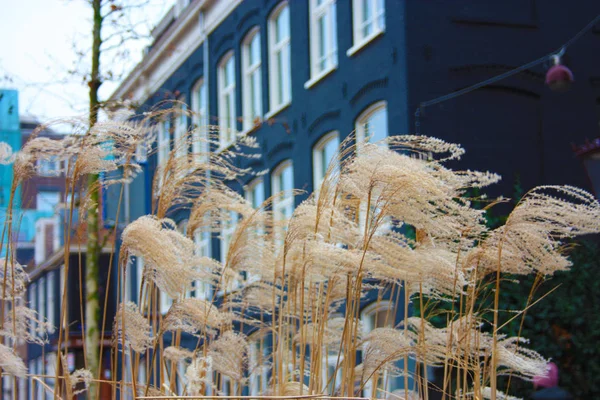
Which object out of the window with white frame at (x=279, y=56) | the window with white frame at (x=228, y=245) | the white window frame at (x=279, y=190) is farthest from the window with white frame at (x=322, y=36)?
the window with white frame at (x=228, y=245)

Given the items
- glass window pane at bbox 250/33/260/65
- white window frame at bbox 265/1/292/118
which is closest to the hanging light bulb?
white window frame at bbox 265/1/292/118

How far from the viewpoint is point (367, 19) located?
10.8m

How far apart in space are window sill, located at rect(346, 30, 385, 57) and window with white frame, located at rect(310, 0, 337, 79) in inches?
26.8

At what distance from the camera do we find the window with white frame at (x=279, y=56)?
43.2 feet

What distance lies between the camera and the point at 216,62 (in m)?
15.9

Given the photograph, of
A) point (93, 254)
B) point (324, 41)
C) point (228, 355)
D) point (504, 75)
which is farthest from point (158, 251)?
point (324, 41)

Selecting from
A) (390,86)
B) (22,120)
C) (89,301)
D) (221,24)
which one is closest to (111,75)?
(89,301)

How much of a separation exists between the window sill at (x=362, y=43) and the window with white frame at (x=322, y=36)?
68 centimetres

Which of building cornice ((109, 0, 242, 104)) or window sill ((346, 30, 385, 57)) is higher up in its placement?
building cornice ((109, 0, 242, 104))

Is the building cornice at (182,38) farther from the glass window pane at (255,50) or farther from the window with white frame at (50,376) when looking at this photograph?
the window with white frame at (50,376)

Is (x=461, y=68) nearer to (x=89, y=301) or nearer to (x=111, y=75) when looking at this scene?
(x=111, y=75)

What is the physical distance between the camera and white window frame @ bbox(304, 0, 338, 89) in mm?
11594

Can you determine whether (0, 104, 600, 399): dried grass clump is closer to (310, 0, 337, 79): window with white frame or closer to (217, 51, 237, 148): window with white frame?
(310, 0, 337, 79): window with white frame

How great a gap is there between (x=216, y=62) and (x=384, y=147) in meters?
12.1
